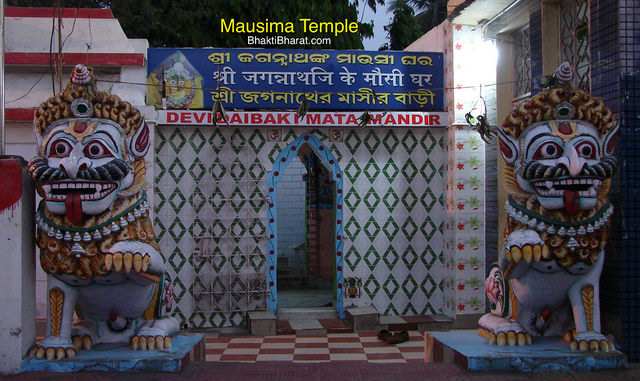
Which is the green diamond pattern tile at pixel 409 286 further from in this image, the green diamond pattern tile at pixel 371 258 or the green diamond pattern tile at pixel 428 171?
the green diamond pattern tile at pixel 428 171

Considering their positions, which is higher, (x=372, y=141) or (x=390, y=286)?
(x=372, y=141)

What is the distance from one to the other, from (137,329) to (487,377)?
2803mm

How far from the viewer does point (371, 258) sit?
9750 mm

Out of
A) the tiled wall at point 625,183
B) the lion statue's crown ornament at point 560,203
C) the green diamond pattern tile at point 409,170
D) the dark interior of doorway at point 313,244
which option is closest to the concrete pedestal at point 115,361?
the lion statue's crown ornament at point 560,203

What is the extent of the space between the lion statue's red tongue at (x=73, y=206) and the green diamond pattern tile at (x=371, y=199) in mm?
5554

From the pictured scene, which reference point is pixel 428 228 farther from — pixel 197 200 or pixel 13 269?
pixel 13 269

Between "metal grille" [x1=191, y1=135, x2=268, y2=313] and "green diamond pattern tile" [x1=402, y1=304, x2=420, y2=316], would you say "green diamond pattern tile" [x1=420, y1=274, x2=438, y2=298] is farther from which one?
"metal grille" [x1=191, y1=135, x2=268, y2=313]

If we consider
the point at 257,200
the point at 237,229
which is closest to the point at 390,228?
the point at 257,200

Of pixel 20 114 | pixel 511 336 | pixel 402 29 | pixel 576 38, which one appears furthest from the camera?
pixel 402 29

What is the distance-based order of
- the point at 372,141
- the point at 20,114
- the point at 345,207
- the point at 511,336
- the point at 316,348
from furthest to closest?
the point at 372,141, the point at 345,207, the point at 20,114, the point at 316,348, the point at 511,336

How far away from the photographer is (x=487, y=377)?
4.84 metres

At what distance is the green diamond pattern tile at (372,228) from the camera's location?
9758 mm

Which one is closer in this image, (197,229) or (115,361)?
(115,361)

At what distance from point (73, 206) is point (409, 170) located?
6.01 metres
